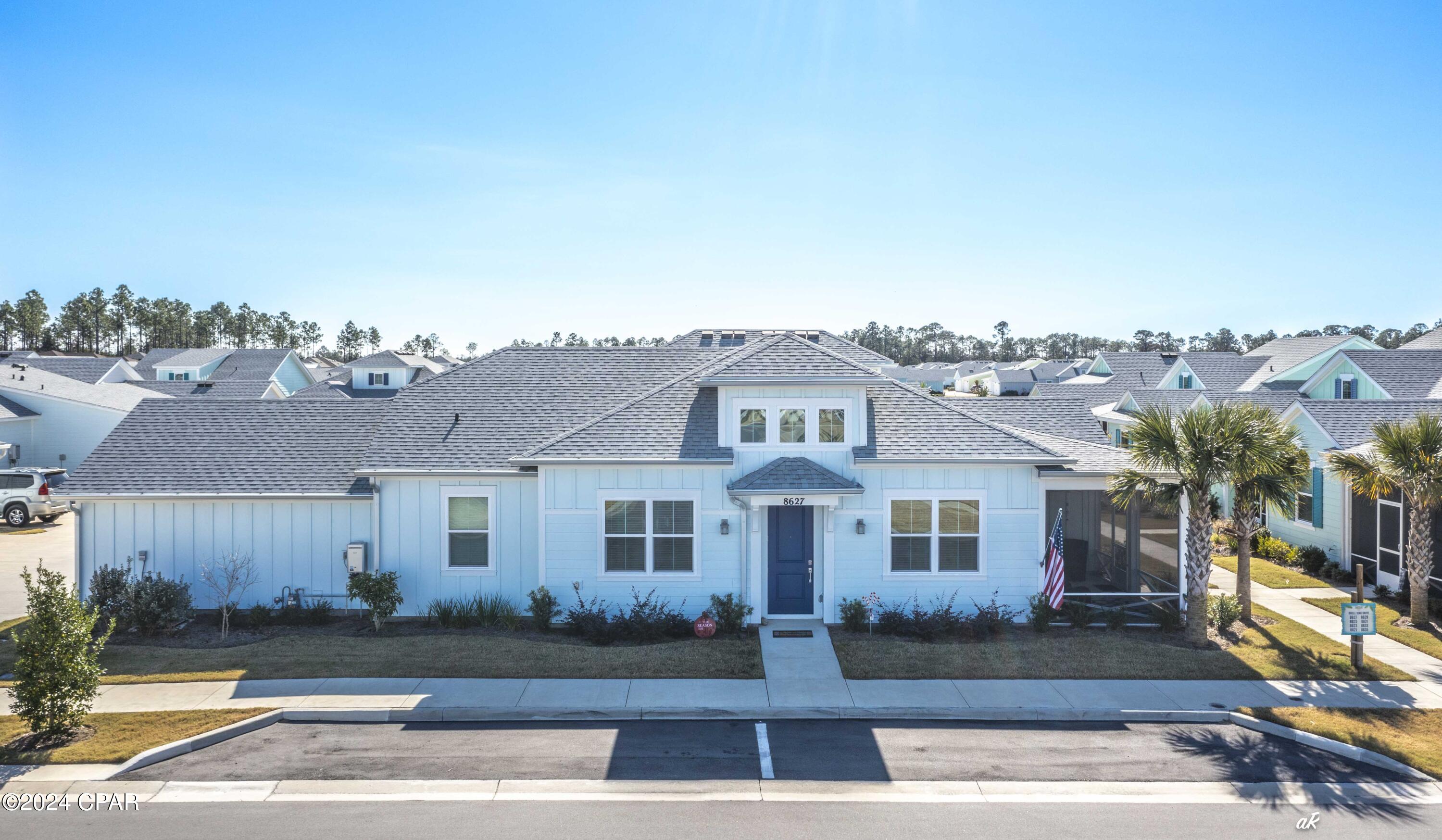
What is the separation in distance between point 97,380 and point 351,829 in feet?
179

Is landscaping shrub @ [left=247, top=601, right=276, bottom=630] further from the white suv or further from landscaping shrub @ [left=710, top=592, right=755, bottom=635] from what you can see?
the white suv

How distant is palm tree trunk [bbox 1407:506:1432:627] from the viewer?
1504 cm

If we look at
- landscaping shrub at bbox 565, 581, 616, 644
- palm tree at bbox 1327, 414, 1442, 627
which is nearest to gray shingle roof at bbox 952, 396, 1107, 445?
palm tree at bbox 1327, 414, 1442, 627

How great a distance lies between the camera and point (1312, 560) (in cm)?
2044

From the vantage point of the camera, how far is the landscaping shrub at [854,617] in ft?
49.1

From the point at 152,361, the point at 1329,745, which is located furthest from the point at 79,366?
the point at 1329,745

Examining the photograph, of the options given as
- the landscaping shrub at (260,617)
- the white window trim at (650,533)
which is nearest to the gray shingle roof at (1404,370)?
the white window trim at (650,533)

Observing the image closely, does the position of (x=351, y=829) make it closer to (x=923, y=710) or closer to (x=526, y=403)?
(x=923, y=710)

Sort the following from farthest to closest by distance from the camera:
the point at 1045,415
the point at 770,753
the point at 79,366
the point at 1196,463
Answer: the point at 79,366
the point at 1045,415
the point at 1196,463
the point at 770,753

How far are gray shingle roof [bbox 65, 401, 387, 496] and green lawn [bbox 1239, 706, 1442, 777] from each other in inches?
620

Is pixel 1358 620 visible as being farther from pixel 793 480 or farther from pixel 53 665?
pixel 53 665

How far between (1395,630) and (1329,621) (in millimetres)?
1009

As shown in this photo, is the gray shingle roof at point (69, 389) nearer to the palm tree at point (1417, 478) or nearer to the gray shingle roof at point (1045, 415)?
the gray shingle roof at point (1045, 415)

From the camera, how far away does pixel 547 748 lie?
10297 millimetres
